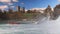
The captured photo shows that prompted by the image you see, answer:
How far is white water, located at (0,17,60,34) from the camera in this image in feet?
7.16

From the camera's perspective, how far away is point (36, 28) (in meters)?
2.21

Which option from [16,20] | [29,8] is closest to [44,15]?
[29,8]

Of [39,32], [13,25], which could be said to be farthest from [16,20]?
[39,32]

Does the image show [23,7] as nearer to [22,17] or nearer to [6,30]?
[22,17]

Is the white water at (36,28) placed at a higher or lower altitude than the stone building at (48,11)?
lower

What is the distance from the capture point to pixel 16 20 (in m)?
2.23

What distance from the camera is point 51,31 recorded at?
219 cm

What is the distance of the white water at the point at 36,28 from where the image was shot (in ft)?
7.16

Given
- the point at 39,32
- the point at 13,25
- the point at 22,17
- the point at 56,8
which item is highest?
the point at 56,8

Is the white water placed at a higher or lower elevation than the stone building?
lower

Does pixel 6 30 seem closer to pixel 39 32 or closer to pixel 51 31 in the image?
pixel 39 32

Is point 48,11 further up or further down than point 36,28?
further up

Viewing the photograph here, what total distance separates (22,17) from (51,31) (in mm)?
566

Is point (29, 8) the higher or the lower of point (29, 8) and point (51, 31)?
the higher
